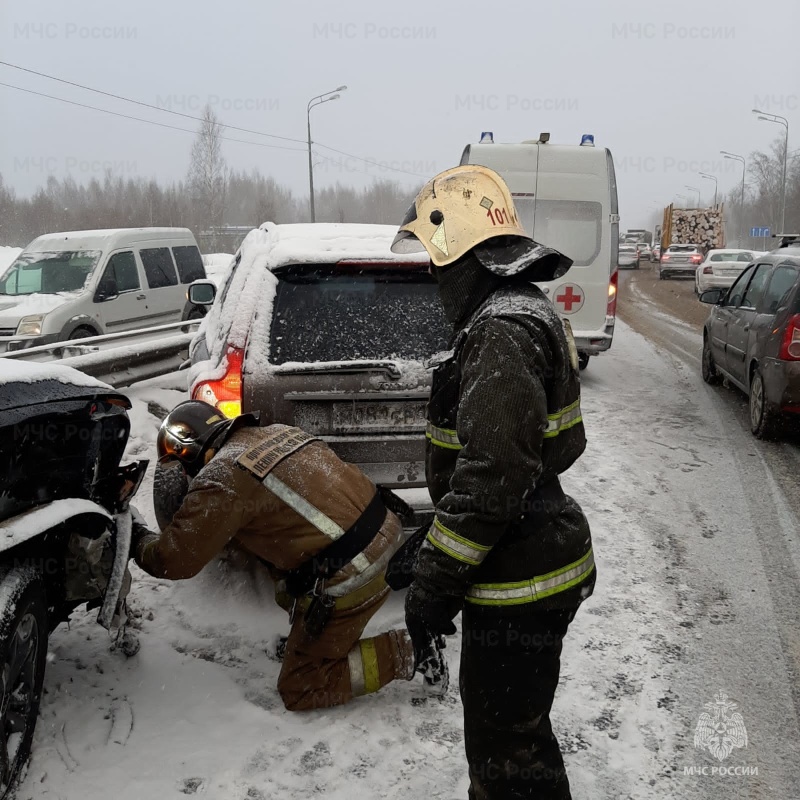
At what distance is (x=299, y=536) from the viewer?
9.84 feet

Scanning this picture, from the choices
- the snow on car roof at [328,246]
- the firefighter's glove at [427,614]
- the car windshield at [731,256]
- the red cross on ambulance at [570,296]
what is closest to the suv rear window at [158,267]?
the red cross on ambulance at [570,296]

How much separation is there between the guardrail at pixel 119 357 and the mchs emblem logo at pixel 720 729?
550cm

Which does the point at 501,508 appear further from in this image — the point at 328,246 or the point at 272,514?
the point at 328,246

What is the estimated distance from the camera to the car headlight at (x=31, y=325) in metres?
10.7

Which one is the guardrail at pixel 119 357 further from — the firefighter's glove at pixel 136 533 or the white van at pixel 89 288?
the firefighter's glove at pixel 136 533

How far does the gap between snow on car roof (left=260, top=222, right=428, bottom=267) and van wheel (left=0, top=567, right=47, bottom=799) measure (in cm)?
199

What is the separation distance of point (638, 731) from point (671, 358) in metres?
9.66

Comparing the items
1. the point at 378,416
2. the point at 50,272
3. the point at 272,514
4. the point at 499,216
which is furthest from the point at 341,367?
the point at 50,272

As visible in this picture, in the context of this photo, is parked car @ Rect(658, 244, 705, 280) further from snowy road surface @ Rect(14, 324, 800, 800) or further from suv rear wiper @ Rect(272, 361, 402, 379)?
suv rear wiper @ Rect(272, 361, 402, 379)

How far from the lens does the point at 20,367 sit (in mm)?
2844

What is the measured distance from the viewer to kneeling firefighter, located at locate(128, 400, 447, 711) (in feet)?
9.37

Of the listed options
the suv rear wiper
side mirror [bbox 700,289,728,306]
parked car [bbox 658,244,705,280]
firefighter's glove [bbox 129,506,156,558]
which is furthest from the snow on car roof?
parked car [bbox 658,244,705,280]

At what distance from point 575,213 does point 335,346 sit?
6.95 m

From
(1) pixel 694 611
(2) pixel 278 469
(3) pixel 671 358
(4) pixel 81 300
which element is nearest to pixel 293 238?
(2) pixel 278 469
